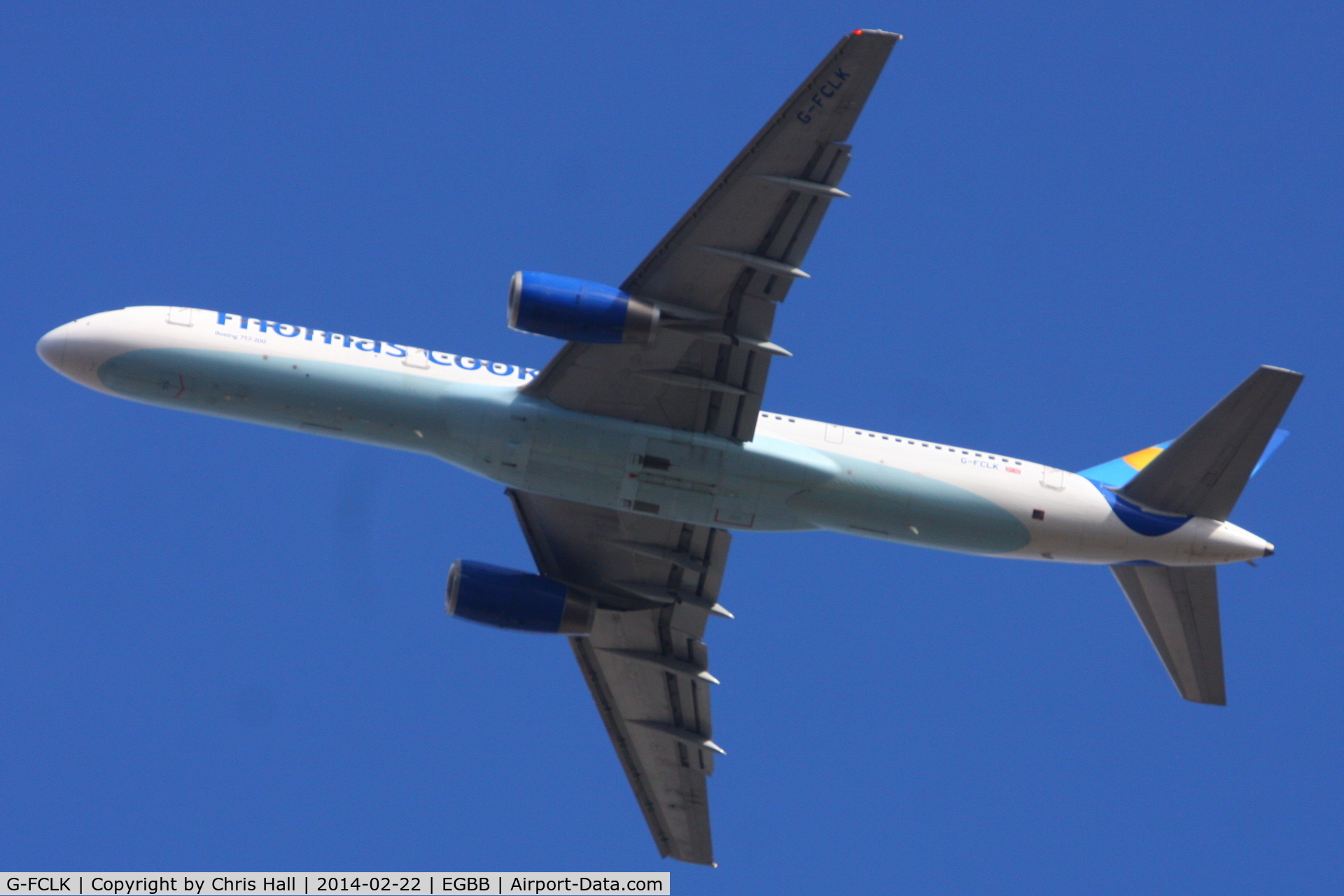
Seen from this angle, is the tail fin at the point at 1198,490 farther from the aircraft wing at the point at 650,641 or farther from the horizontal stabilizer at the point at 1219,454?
the aircraft wing at the point at 650,641

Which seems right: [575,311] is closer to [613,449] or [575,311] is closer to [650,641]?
[613,449]

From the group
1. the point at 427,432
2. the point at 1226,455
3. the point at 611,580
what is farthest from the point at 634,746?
the point at 1226,455

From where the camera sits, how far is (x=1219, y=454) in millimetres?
37781

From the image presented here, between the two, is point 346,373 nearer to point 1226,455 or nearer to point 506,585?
point 506,585

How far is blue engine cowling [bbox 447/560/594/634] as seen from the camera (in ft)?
135

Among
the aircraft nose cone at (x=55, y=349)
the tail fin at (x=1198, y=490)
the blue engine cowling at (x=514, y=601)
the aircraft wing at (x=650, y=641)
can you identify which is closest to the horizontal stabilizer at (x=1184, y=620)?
the tail fin at (x=1198, y=490)

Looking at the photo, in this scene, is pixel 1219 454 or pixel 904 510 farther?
pixel 1219 454

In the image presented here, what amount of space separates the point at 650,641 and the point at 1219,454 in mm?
18389

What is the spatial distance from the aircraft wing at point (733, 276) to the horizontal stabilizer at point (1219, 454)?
11.7 metres

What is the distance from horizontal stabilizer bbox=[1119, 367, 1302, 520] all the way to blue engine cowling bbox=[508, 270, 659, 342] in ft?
50.2

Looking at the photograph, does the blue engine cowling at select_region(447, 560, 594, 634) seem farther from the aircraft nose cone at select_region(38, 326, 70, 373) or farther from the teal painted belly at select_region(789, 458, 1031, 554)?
the aircraft nose cone at select_region(38, 326, 70, 373)

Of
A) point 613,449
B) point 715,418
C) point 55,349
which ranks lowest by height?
point 613,449

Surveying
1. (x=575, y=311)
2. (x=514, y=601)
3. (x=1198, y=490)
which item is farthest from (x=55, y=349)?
(x=1198, y=490)

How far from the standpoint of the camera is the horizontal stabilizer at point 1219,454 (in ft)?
120
